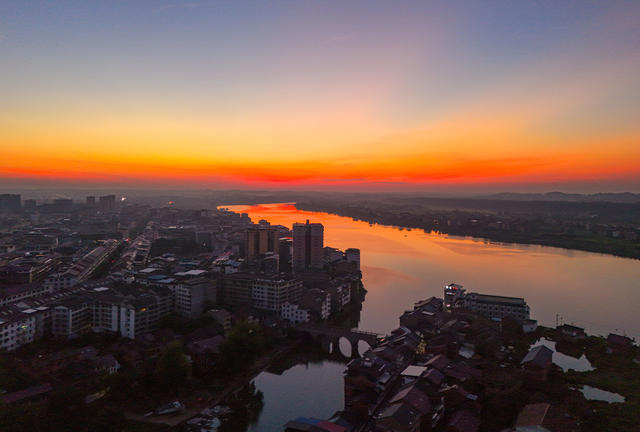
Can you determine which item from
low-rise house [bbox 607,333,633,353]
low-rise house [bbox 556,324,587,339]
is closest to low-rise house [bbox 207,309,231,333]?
low-rise house [bbox 556,324,587,339]

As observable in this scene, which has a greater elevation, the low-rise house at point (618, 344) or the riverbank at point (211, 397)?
the low-rise house at point (618, 344)

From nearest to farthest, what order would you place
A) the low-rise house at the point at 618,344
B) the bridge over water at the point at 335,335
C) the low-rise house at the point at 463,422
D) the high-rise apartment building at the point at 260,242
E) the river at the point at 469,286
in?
the low-rise house at the point at 463,422, the river at the point at 469,286, the low-rise house at the point at 618,344, the bridge over water at the point at 335,335, the high-rise apartment building at the point at 260,242

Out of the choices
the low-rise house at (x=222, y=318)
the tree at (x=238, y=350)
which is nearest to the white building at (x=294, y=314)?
the low-rise house at (x=222, y=318)

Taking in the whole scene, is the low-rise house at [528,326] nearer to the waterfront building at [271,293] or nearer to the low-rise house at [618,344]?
the low-rise house at [618,344]

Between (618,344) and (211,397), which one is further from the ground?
(618,344)

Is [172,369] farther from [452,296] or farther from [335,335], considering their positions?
[452,296]

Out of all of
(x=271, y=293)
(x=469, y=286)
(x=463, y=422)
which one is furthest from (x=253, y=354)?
(x=469, y=286)

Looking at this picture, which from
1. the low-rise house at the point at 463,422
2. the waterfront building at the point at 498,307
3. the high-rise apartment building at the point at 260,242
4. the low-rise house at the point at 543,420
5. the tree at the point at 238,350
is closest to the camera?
the low-rise house at the point at 543,420
